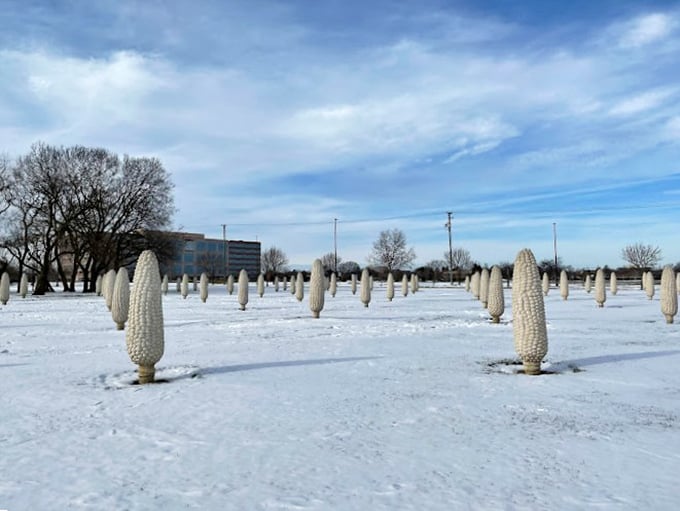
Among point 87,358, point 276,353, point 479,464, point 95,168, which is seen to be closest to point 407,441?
point 479,464

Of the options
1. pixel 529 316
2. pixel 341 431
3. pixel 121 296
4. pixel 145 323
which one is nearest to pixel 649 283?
pixel 529 316

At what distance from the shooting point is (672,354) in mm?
11211

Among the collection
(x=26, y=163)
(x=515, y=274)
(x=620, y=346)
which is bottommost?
(x=620, y=346)

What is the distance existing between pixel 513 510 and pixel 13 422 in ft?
17.9

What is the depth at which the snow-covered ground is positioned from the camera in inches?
166

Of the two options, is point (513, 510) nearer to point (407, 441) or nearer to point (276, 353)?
point (407, 441)

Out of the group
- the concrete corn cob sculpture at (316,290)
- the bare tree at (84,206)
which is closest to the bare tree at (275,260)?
the bare tree at (84,206)

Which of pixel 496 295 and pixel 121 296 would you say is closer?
pixel 121 296

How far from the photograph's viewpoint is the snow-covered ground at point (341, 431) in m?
4.21

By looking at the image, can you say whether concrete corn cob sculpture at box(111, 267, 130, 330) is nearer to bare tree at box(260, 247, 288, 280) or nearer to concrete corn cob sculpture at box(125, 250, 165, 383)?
concrete corn cob sculpture at box(125, 250, 165, 383)

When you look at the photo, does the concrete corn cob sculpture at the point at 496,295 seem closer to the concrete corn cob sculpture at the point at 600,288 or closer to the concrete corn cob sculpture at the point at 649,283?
the concrete corn cob sculpture at the point at 600,288

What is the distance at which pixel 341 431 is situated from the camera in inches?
229

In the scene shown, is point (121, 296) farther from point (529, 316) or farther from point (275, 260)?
point (275, 260)

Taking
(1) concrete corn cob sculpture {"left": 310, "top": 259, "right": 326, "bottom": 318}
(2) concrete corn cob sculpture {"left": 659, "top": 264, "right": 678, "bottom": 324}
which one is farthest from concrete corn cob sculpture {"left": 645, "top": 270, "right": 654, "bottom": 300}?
(1) concrete corn cob sculpture {"left": 310, "top": 259, "right": 326, "bottom": 318}
